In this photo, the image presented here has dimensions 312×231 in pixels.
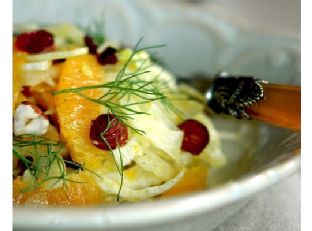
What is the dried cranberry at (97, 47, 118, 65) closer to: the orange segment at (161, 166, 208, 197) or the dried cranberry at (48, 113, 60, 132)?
the dried cranberry at (48, 113, 60, 132)

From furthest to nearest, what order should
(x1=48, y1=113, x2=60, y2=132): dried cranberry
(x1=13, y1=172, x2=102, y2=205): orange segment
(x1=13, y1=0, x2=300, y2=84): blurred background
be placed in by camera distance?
(x1=13, y1=0, x2=300, y2=84): blurred background < (x1=48, y1=113, x2=60, y2=132): dried cranberry < (x1=13, y1=172, x2=102, y2=205): orange segment

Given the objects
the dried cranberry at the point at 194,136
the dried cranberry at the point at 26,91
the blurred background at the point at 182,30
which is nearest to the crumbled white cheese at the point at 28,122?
the dried cranberry at the point at 26,91

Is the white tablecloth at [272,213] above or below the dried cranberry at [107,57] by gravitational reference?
below

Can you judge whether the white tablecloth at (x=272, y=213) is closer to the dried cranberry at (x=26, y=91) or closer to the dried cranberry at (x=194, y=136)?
the dried cranberry at (x=194, y=136)

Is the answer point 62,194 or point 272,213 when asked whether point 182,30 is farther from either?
point 62,194

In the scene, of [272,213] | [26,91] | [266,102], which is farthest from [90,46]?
[272,213]

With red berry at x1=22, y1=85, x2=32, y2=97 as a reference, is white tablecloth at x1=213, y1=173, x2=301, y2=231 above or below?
below

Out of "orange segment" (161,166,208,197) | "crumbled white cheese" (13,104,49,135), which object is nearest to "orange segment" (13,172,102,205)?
"crumbled white cheese" (13,104,49,135)
